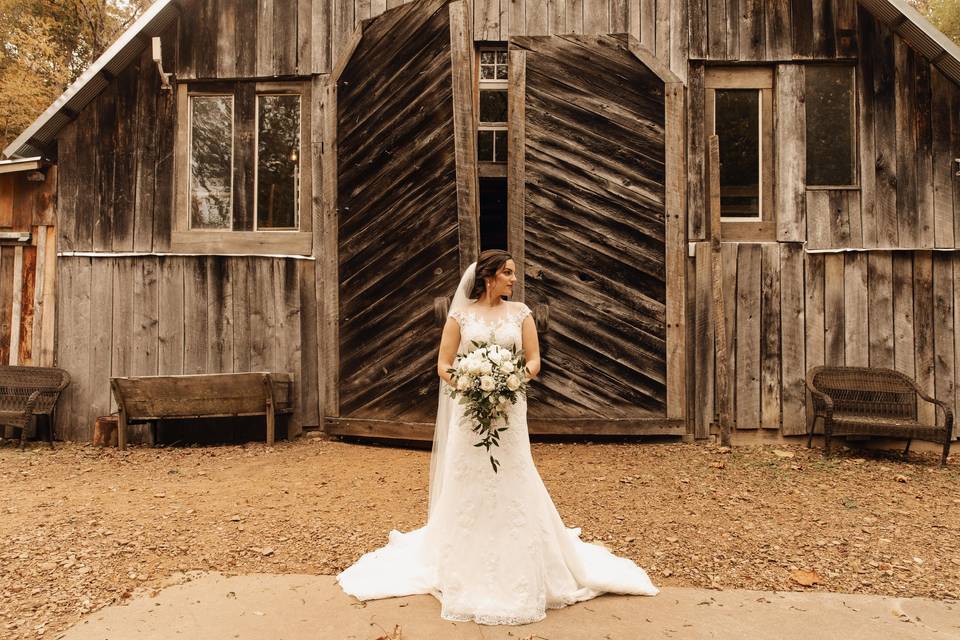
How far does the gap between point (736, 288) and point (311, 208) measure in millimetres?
5462

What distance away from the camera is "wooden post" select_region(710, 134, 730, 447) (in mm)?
6809

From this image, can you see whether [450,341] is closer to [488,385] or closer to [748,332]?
[488,385]

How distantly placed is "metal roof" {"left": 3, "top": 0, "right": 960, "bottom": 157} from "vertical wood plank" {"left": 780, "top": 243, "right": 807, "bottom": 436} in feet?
8.79

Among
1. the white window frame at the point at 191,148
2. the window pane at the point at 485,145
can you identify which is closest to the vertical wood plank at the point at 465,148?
the window pane at the point at 485,145

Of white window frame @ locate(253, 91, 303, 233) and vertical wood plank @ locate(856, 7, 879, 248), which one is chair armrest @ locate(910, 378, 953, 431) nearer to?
vertical wood plank @ locate(856, 7, 879, 248)

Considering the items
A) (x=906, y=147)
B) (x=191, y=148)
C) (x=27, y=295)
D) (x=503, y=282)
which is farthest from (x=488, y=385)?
(x=27, y=295)

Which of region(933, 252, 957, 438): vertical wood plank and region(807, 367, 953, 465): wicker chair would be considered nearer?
region(807, 367, 953, 465): wicker chair

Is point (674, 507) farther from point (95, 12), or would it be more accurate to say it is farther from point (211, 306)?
point (95, 12)

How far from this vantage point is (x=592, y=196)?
23.2ft

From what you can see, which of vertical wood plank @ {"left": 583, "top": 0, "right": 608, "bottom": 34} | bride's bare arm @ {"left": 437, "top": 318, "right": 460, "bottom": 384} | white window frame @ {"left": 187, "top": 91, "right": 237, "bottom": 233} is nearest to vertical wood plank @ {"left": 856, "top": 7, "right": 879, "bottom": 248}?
vertical wood plank @ {"left": 583, "top": 0, "right": 608, "bottom": 34}

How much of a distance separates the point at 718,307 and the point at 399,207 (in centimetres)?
396

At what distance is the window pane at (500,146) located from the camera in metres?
7.68

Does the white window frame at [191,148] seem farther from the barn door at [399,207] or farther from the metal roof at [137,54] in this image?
the barn door at [399,207]

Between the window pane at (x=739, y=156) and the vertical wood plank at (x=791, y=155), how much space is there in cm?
28
